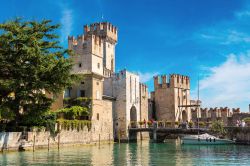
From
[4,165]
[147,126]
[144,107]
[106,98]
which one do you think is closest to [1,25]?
[4,165]

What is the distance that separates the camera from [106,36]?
193 ft

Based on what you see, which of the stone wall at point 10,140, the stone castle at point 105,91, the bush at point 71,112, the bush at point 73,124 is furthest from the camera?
the stone castle at point 105,91

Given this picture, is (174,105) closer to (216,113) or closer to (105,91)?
(216,113)

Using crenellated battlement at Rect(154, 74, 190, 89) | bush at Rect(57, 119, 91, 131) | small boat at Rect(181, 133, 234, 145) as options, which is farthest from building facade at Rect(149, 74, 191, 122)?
bush at Rect(57, 119, 91, 131)

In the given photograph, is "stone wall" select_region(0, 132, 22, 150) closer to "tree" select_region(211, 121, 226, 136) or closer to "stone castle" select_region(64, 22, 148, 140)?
"stone castle" select_region(64, 22, 148, 140)

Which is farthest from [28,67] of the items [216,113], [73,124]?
[216,113]

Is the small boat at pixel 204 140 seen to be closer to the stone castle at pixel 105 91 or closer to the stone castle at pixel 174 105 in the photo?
the stone castle at pixel 105 91

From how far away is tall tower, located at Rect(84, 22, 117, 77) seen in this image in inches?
2317

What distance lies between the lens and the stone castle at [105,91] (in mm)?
43812

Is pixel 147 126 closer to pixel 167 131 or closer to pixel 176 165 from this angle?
pixel 167 131

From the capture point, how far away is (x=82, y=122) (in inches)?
1563

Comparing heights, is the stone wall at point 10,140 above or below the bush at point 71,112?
below

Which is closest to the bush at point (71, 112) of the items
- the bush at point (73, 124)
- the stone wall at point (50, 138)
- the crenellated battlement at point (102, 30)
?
the bush at point (73, 124)

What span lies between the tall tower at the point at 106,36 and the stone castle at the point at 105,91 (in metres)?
3.80
